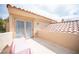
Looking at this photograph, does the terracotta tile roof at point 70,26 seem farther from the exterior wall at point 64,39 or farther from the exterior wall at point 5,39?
the exterior wall at point 5,39

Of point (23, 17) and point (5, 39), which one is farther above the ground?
point (23, 17)

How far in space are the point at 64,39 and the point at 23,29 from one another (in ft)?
4.23

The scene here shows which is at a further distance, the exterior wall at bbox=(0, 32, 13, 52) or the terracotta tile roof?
the terracotta tile roof

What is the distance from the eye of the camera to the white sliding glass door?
2.87 meters

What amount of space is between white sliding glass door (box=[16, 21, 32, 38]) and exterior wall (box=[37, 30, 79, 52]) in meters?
0.34

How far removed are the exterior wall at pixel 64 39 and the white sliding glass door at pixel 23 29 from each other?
0.34 meters

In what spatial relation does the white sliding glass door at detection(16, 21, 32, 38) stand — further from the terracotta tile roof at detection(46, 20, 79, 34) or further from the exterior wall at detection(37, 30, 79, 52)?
the terracotta tile roof at detection(46, 20, 79, 34)

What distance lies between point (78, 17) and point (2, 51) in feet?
6.98

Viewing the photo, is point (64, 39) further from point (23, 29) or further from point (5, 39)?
point (5, 39)

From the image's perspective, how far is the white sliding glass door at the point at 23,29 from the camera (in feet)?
9.43

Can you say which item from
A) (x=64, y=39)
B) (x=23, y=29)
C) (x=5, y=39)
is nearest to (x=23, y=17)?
(x=23, y=29)

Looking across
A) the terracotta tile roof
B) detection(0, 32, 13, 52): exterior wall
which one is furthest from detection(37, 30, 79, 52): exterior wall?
detection(0, 32, 13, 52): exterior wall

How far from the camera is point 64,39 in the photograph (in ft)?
10.4

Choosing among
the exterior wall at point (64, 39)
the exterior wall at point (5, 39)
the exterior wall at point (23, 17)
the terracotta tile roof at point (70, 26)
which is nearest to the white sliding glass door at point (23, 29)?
the exterior wall at point (23, 17)
